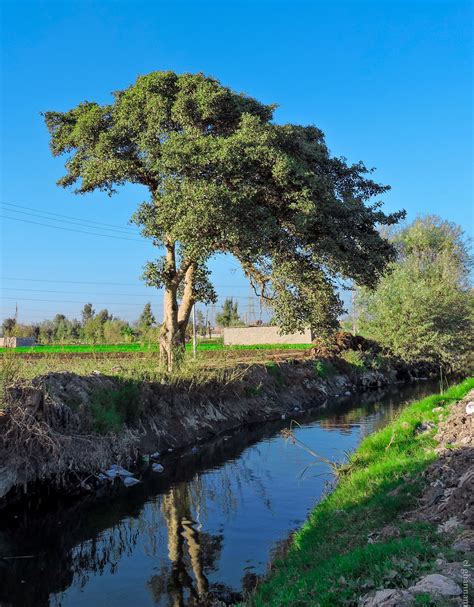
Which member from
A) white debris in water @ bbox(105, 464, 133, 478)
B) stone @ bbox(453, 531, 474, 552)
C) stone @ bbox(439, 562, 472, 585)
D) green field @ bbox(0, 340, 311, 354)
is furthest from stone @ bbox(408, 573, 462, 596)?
green field @ bbox(0, 340, 311, 354)

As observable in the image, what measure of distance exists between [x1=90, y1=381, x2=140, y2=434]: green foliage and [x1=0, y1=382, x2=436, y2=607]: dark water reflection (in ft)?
5.85

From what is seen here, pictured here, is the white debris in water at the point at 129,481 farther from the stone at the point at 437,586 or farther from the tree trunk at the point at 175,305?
the stone at the point at 437,586

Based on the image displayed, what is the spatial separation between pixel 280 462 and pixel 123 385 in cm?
537

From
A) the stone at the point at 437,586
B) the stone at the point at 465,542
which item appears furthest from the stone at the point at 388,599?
the stone at the point at 465,542

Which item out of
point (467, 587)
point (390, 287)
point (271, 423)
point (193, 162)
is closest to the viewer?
point (467, 587)

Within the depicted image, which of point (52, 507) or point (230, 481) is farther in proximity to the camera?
point (230, 481)

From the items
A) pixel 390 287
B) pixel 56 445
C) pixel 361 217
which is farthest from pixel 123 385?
pixel 390 287

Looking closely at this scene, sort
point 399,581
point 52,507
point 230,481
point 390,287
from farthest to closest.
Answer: point 390,287
point 230,481
point 52,507
point 399,581

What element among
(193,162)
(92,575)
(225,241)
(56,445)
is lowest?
(92,575)

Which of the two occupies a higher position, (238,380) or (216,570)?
(238,380)

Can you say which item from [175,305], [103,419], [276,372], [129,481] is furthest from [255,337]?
[129,481]

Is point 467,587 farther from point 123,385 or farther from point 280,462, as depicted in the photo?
point 123,385

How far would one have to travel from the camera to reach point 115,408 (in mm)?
16047

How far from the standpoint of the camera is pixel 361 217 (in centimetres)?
2152
